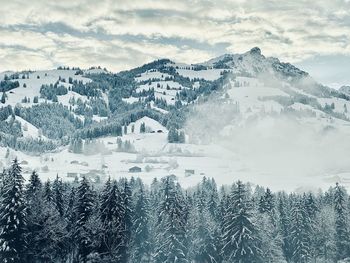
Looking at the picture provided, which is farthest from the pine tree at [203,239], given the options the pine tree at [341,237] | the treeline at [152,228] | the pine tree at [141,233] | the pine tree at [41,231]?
the pine tree at [41,231]

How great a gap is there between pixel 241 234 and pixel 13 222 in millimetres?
36957

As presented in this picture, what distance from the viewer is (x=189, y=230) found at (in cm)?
11275

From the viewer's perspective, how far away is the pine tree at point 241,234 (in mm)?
86625

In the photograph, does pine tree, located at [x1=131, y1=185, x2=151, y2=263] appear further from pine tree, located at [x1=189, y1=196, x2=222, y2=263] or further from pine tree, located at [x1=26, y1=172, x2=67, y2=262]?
pine tree, located at [x1=26, y1=172, x2=67, y2=262]

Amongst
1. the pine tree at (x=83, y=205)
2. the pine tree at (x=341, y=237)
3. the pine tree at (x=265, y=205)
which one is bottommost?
the pine tree at (x=341, y=237)

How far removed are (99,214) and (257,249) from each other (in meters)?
27.5

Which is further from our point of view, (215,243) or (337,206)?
(337,206)

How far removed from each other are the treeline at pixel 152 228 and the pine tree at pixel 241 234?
169 millimetres

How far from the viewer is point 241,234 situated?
8650 centimetres

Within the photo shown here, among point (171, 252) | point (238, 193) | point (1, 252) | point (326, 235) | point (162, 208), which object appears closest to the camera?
point (1, 252)

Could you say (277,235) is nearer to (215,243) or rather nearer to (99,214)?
(215,243)

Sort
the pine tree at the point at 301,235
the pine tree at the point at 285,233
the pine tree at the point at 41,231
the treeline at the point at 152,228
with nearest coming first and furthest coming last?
the treeline at the point at 152,228 → the pine tree at the point at 41,231 → the pine tree at the point at 301,235 → the pine tree at the point at 285,233

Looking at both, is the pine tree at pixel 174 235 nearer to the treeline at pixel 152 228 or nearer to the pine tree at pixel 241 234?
the treeline at pixel 152 228

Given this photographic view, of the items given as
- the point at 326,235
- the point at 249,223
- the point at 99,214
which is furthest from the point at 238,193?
the point at 326,235
